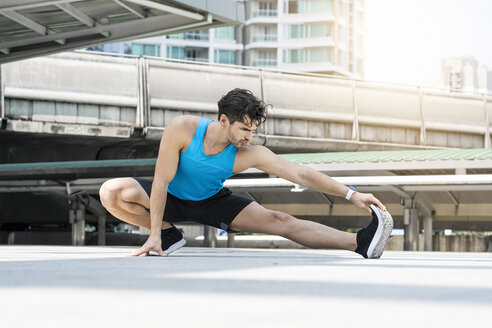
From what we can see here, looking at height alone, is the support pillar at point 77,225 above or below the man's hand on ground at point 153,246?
below

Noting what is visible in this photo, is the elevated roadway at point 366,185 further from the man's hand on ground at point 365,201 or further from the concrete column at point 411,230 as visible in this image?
the man's hand on ground at point 365,201

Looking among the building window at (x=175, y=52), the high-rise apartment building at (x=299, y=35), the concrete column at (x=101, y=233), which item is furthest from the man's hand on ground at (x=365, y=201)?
the building window at (x=175, y=52)

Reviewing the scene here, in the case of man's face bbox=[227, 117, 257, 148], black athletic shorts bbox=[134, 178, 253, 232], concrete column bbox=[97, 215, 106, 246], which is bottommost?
concrete column bbox=[97, 215, 106, 246]

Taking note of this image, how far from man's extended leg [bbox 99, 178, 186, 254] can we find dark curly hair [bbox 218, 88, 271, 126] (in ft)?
3.66

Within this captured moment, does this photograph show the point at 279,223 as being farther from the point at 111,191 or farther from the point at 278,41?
the point at 278,41

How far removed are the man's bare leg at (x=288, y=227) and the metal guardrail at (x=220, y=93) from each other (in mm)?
18724

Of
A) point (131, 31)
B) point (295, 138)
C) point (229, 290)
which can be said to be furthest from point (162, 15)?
point (295, 138)

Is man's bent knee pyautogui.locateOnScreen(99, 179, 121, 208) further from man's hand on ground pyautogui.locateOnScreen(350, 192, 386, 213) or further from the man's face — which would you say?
man's hand on ground pyautogui.locateOnScreen(350, 192, 386, 213)

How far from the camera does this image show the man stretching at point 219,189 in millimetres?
5523

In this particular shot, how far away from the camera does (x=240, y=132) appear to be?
5.49 meters

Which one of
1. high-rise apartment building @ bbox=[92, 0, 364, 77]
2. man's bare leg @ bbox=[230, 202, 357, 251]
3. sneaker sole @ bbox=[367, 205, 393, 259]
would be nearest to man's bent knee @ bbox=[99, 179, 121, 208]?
man's bare leg @ bbox=[230, 202, 357, 251]

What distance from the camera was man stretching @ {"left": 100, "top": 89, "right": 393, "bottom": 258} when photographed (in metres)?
5.52

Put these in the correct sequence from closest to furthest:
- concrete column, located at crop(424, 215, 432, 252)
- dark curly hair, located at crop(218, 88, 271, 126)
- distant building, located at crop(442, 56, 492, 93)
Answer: dark curly hair, located at crop(218, 88, 271, 126) < concrete column, located at crop(424, 215, 432, 252) < distant building, located at crop(442, 56, 492, 93)

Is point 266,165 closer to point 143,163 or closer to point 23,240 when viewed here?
point 143,163
